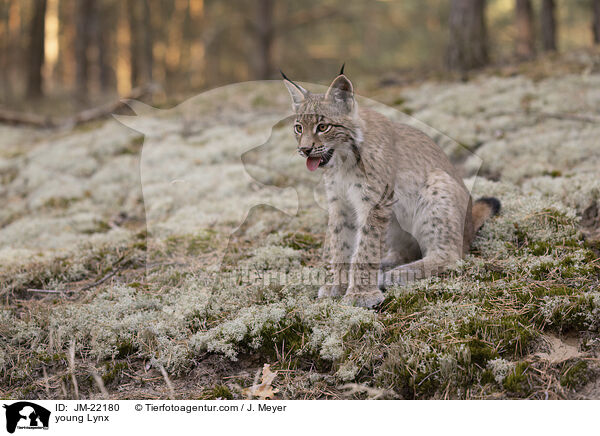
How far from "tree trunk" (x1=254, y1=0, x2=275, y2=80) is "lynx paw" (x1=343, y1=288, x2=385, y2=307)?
479 inches

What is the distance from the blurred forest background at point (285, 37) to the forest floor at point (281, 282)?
493cm

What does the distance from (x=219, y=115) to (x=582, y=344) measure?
29.7ft

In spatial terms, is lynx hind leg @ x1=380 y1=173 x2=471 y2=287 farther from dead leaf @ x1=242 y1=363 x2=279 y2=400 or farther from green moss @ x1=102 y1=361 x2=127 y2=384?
green moss @ x1=102 y1=361 x2=127 y2=384

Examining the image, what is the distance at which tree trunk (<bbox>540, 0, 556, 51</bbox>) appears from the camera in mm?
12734

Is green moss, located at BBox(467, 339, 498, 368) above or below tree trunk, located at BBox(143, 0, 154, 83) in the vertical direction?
below

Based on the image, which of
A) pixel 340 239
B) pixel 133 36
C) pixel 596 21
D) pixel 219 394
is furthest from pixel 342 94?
pixel 133 36

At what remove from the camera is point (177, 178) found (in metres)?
7.62

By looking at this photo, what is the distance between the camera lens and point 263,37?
592 inches

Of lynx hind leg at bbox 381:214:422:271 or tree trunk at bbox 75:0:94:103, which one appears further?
tree trunk at bbox 75:0:94:103

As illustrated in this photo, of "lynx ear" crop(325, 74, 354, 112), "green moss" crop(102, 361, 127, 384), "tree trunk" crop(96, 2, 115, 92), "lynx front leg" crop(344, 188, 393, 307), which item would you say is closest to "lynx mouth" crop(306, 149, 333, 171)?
"lynx ear" crop(325, 74, 354, 112)

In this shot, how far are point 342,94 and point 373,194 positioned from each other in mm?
878

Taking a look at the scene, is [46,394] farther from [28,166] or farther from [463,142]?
[28,166]

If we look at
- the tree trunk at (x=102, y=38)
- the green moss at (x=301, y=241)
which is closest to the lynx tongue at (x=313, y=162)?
the green moss at (x=301, y=241)

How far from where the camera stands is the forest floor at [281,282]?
3.21m
